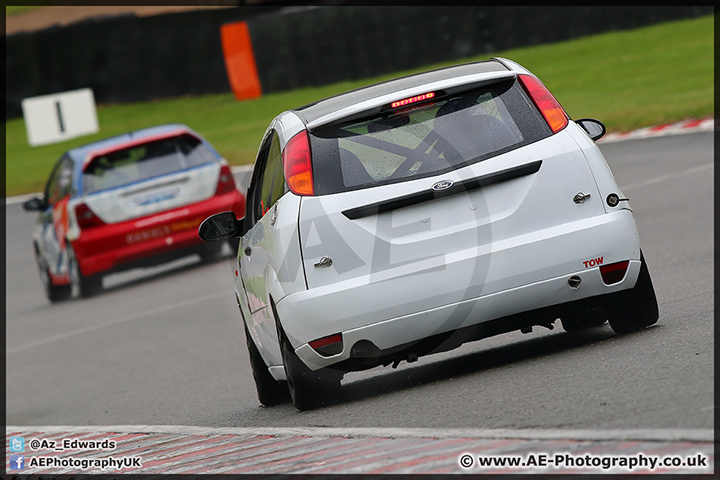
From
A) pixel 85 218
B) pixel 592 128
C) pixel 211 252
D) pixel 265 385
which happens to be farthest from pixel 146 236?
pixel 592 128

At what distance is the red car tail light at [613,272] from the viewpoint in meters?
7.09

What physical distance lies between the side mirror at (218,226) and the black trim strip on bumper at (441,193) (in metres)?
1.48

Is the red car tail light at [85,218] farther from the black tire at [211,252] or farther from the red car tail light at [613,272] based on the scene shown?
the red car tail light at [613,272]

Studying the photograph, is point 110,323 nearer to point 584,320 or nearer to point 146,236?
point 146,236

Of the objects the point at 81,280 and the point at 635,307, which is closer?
the point at 635,307

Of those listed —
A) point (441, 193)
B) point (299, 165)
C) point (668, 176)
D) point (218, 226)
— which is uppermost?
point (299, 165)

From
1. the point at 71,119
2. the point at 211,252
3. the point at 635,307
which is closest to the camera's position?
the point at 635,307

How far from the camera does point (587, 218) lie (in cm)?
704

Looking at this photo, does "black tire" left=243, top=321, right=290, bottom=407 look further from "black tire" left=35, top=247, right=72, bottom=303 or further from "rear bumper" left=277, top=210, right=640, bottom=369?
"black tire" left=35, top=247, right=72, bottom=303

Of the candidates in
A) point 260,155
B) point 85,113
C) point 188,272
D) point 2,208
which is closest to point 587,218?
point 260,155

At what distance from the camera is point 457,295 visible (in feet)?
22.7

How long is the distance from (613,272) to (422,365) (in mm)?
2035

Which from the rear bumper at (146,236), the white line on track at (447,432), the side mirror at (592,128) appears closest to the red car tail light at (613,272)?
the side mirror at (592,128)

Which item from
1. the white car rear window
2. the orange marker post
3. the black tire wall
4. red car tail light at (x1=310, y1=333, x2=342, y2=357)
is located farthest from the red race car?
the orange marker post
